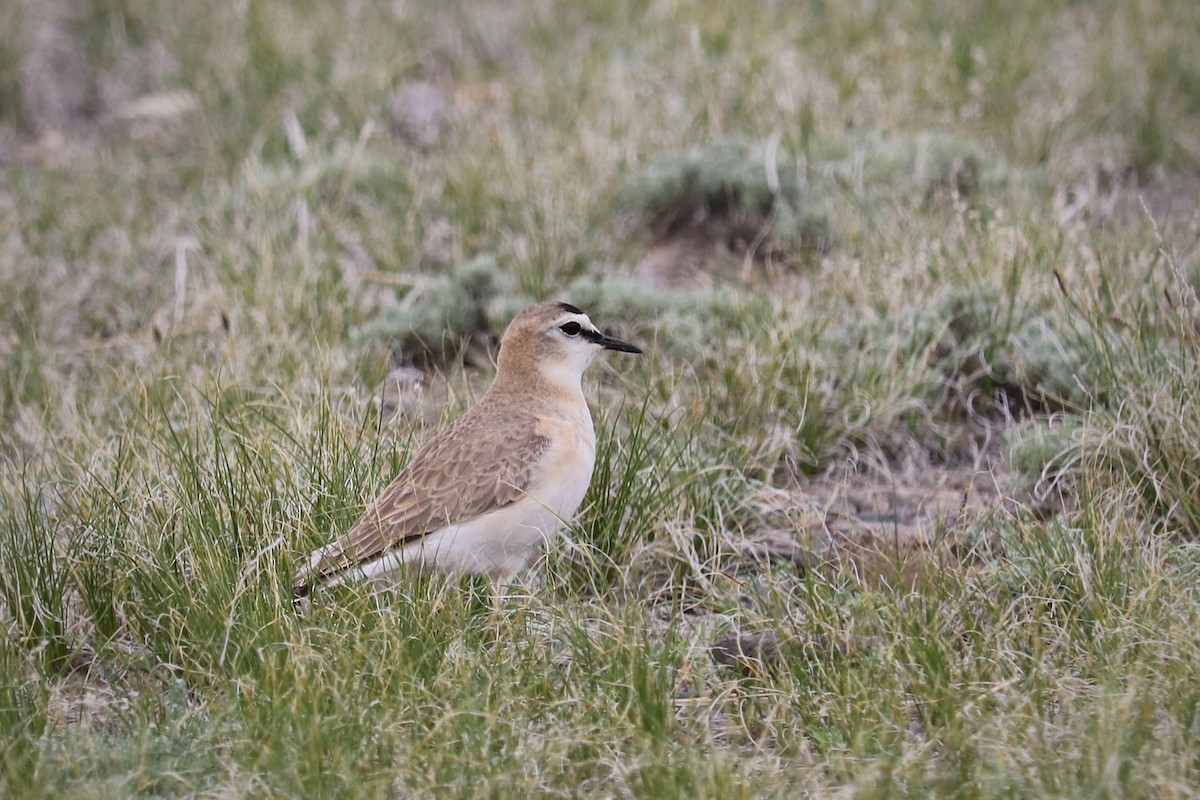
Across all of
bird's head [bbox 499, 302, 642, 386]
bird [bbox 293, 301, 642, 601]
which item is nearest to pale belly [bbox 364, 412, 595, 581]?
bird [bbox 293, 301, 642, 601]

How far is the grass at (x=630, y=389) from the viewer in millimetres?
3998

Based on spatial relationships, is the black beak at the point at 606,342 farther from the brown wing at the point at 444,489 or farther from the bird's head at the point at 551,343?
the brown wing at the point at 444,489

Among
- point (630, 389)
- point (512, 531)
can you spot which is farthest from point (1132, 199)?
point (512, 531)

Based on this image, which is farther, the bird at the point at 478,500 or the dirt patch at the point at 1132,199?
the dirt patch at the point at 1132,199

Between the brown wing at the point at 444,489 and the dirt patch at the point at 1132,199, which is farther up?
the dirt patch at the point at 1132,199

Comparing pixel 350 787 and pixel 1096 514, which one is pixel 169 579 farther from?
pixel 1096 514

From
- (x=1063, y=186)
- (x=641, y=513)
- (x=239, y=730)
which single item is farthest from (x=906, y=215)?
(x=239, y=730)

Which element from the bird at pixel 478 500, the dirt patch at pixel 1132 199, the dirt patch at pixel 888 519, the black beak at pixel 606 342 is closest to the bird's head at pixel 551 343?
the black beak at pixel 606 342

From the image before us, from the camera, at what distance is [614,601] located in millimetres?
4934

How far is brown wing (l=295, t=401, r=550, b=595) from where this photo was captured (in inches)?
184

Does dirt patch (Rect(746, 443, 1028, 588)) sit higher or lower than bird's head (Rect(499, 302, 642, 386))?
lower

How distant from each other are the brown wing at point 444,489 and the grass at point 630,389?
185 millimetres

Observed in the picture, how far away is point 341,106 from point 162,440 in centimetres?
474

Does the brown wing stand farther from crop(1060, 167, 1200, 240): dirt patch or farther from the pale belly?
crop(1060, 167, 1200, 240): dirt patch
